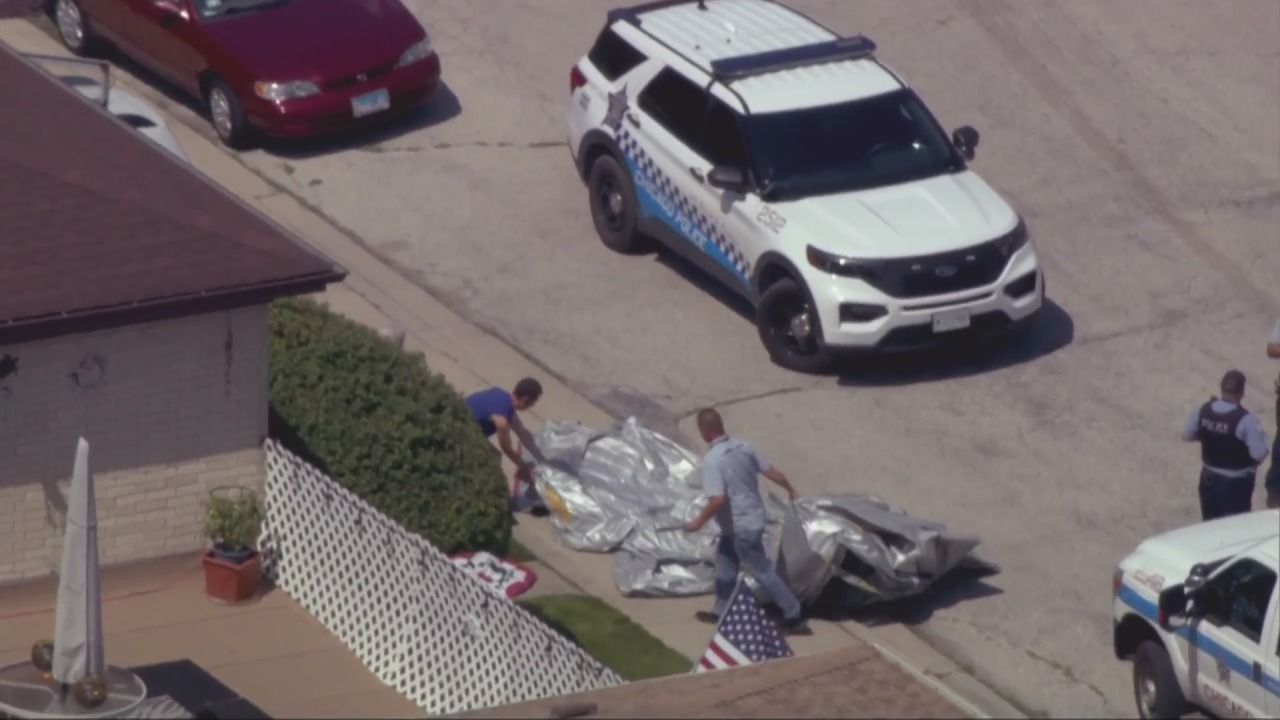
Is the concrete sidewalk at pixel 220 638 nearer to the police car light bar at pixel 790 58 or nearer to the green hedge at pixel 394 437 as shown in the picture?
the green hedge at pixel 394 437

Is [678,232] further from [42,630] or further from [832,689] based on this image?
[832,689]

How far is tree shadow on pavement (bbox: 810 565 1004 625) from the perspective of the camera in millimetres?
14805

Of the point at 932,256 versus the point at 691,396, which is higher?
the point at 932,256

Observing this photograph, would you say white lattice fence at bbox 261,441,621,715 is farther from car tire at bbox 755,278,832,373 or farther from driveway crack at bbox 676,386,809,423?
car tire at bbox 755,278,832,373

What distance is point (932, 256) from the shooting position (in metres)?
17.3

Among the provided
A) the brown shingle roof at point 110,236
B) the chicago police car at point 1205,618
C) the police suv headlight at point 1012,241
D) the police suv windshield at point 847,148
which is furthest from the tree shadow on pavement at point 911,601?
the police suv windshield at point 847,148

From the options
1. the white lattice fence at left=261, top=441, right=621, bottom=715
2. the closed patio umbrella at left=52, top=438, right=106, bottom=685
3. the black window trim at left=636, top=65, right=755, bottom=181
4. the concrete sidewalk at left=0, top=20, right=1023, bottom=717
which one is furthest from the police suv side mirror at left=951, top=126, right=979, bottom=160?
the closed patio umbrella at left=52, top=438, right=106, bottom=685

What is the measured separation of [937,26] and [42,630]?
1240 centimetres

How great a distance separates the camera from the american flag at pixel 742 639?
1274cm

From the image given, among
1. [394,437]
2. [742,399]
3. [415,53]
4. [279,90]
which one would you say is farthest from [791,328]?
[279,90]

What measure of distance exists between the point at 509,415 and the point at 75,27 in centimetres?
825

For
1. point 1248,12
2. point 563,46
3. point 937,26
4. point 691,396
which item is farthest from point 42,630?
point 1248,12

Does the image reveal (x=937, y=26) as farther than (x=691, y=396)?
Yes

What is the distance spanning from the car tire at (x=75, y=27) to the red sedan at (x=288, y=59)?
786 mm
